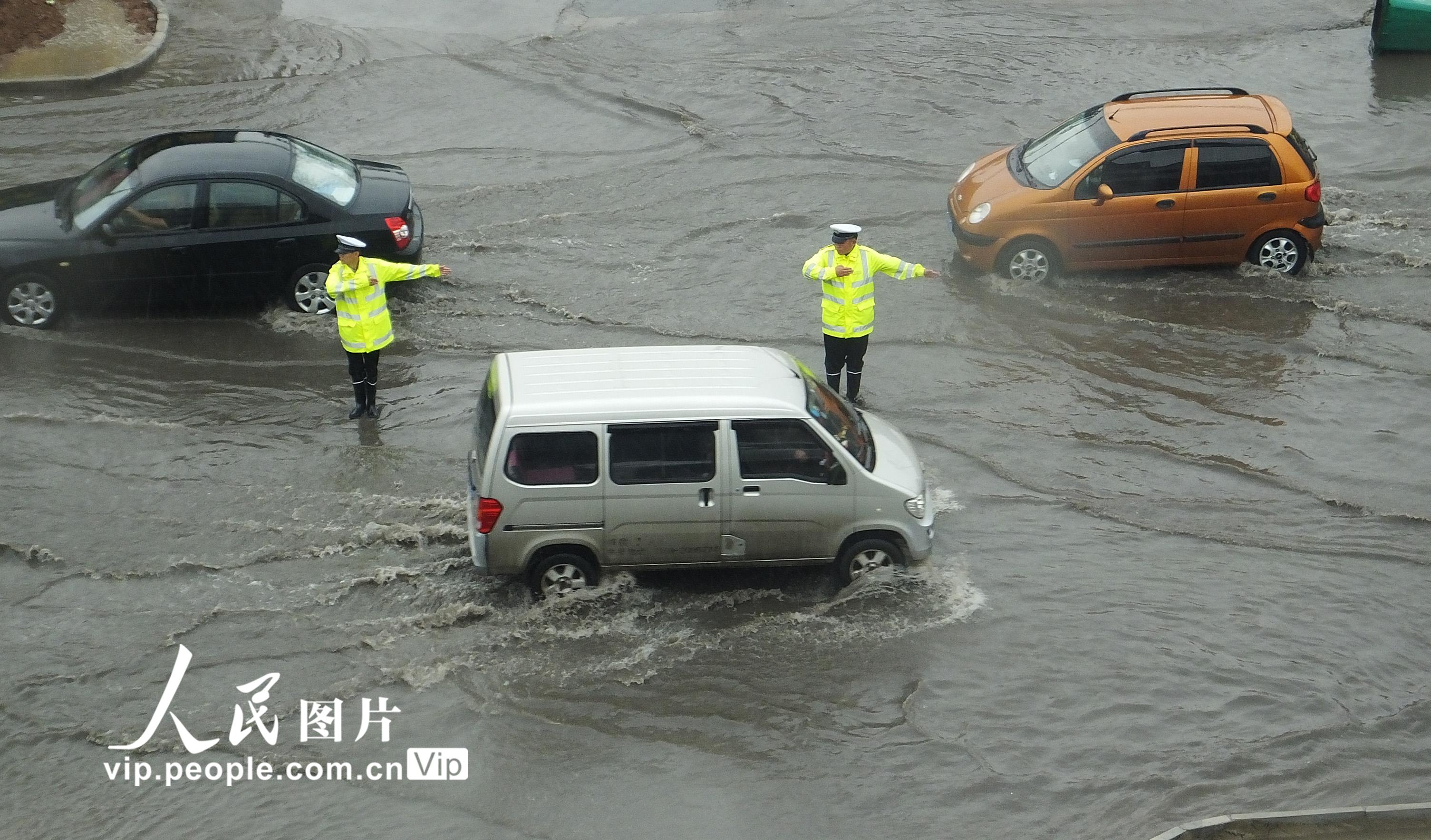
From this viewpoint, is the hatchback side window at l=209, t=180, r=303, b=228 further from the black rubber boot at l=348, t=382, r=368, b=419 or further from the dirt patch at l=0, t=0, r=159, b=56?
the dirt patch at l=0, t=0, r=159, b=56

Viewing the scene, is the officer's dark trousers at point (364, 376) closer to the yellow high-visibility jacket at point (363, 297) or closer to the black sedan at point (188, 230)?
the yellow high-visibility jacket at point (363, 297)

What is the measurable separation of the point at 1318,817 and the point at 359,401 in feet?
25.5

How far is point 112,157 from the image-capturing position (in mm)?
12453

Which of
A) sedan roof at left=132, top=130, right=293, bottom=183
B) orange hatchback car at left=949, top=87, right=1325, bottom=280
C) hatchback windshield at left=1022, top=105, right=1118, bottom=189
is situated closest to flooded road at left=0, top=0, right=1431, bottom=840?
orange hatchback car at left=949, top=87, right=1325, bottom=280

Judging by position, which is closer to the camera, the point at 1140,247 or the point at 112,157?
the point at 112,157

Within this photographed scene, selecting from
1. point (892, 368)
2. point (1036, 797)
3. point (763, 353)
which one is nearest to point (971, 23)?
point (892, 368)

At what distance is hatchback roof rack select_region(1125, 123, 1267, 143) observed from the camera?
13.1 meters

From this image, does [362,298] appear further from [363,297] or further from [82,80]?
[82,80]

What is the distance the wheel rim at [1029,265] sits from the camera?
527 inches

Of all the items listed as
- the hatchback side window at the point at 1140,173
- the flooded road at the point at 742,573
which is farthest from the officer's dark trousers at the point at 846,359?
the hatchback side window at the point at 1140,173

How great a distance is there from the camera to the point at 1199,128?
13.1 meters

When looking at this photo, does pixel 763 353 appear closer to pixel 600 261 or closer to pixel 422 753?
pixel 422 753

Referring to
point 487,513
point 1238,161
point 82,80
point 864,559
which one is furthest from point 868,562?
point 82,80

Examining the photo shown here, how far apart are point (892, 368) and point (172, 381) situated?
6509 millimetres
